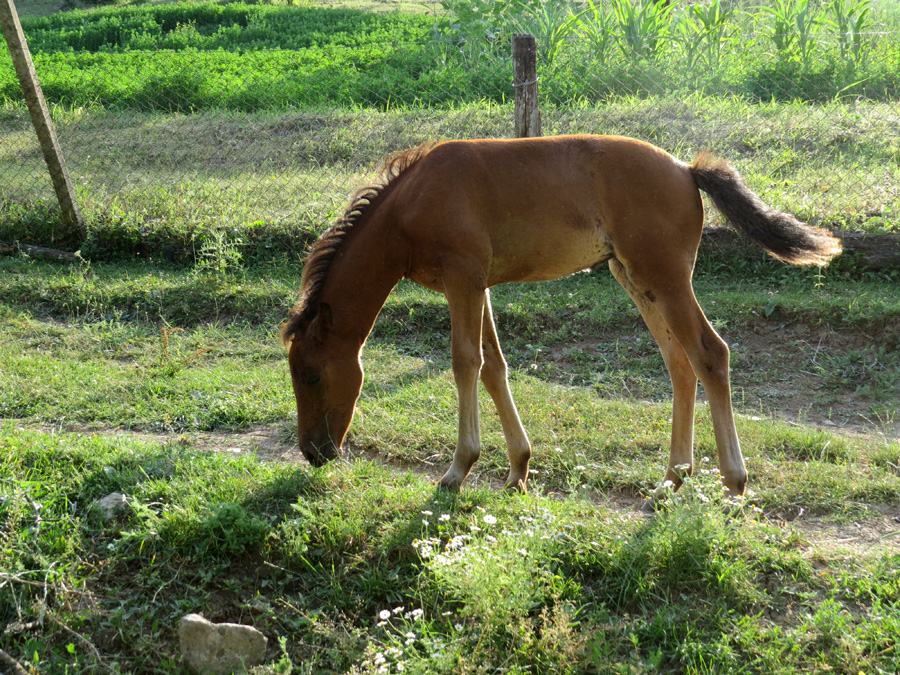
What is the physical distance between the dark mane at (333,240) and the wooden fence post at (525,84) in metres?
3.39

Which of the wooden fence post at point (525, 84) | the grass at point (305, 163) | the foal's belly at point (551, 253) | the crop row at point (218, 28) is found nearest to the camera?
the foal's belly at point (551, 253)

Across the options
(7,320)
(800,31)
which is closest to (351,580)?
(7,320)

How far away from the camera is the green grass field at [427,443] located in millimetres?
3045

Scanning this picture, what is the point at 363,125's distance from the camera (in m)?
10.1

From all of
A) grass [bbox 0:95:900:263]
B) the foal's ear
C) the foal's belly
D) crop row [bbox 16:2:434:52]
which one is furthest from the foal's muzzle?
crop row [bbox 16:2:434:52]

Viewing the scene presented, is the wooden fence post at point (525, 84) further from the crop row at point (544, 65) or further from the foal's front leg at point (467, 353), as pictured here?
the foal's front leg at point (467, 353)

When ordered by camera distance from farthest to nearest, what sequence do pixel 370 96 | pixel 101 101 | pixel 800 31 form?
pixel 101 101 < pixel 370 96 < pixel 800 31

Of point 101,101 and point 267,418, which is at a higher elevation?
point 101,101

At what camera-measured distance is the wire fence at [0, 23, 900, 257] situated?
819 centimetres

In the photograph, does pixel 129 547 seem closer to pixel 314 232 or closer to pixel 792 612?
pixel 792 612

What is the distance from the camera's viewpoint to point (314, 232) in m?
7.94

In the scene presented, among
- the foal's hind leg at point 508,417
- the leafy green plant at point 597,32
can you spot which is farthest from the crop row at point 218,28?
the foal's hind leg at point 508,417

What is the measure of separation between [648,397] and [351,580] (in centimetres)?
289

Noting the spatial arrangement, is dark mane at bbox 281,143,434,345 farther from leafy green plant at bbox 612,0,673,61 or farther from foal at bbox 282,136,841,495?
leafy green plant at bbox 612,0,673,61
